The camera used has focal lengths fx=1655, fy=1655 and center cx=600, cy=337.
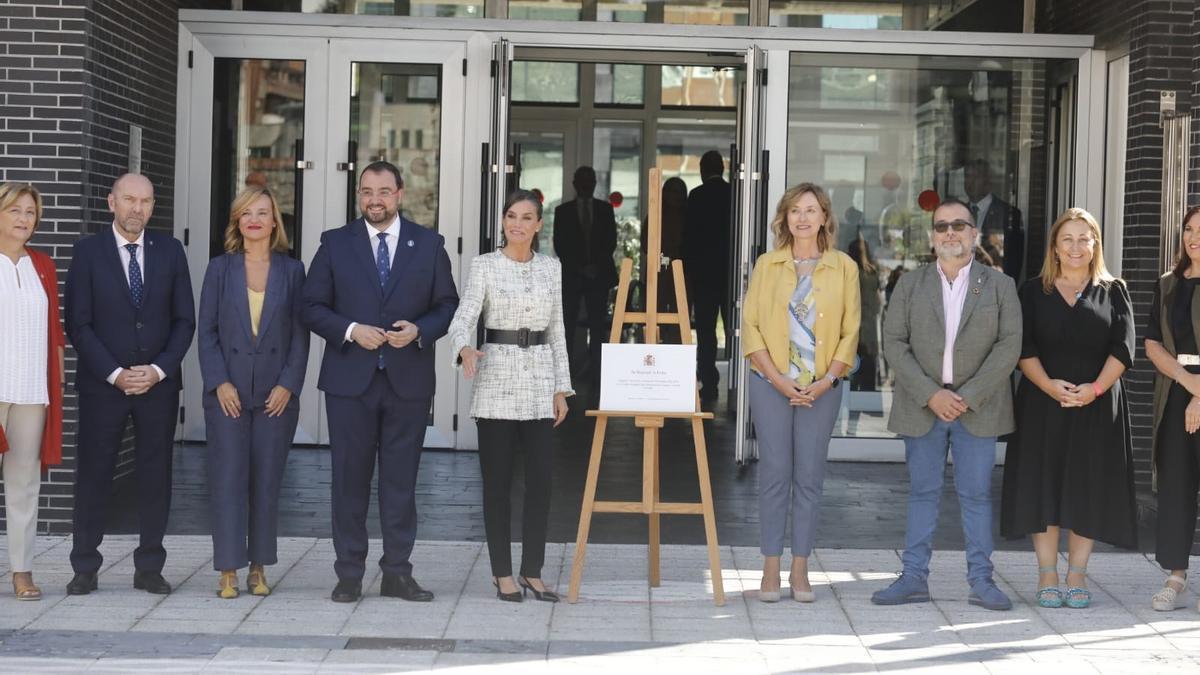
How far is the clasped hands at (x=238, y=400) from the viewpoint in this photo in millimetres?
6395

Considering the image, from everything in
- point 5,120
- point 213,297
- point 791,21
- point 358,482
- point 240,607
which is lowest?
point 240,607

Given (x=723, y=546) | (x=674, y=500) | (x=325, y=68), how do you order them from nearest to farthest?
(x=723, y=546), (x=674, y=500), (x=325, y=68)

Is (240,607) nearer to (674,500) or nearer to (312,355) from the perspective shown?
(674,500)

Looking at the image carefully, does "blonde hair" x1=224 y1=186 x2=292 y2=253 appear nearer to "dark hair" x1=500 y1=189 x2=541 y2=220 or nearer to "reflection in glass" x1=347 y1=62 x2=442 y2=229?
"dark hair" x1=500 y1=189 x2=541 y2=220

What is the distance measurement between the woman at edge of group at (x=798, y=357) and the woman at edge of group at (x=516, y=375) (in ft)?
2.65

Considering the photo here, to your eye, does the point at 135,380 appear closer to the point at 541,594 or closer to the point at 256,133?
the point at 541,594

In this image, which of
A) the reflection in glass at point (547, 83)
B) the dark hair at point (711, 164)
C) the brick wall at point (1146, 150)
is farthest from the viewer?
the reflection in glass at point (547, 83)

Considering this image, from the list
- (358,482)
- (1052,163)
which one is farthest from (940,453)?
(1052,163)

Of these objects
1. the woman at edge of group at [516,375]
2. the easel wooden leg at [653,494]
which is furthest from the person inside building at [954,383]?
the woman at edge of group at [516,375]

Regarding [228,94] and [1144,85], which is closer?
[1144,85]

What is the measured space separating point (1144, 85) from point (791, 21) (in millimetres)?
2385

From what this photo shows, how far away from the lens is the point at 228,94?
10391mm

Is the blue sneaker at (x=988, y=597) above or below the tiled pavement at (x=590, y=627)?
above

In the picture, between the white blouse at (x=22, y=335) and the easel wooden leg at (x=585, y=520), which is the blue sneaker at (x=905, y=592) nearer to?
the easel wooden leg at (x=585, y=520)
